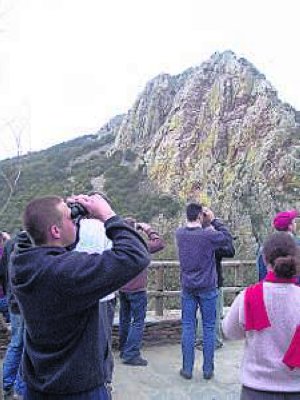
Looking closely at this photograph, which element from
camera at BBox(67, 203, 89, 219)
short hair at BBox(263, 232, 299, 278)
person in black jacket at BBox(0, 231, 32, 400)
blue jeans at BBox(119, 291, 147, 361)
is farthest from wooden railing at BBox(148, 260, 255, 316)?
camera at BBox(67, 203, 89, 219)

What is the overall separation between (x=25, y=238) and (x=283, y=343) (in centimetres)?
119

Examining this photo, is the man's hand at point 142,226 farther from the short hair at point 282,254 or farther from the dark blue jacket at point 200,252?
the short hair at point 282,254

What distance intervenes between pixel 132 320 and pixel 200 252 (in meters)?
1.17

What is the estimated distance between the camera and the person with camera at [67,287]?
222 centimetres

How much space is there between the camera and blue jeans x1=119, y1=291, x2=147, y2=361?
18.7 ft

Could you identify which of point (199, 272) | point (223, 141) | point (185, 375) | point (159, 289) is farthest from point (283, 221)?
point (223, 141)

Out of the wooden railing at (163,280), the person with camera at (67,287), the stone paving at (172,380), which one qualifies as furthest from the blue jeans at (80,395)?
the wooden railing at (163,280)

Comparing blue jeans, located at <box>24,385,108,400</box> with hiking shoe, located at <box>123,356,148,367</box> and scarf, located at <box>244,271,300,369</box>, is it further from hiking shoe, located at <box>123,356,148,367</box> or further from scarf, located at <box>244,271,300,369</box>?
hiking shoe, located at <box>123,356,148,367</box>

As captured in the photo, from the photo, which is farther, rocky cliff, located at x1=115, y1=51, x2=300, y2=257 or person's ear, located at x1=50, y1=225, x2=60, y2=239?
rocky cliff, located at x1=115, y1=51, x2=300, y2=257

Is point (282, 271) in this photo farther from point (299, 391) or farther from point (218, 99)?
point (218, 99)

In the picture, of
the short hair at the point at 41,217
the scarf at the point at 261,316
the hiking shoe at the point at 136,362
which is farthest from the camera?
the hiking shoe at the point at 136,362

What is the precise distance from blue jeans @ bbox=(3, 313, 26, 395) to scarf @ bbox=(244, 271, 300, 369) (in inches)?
86.1

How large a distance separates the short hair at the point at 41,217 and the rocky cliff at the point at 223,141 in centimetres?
1422

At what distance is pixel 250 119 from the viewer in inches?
1086
